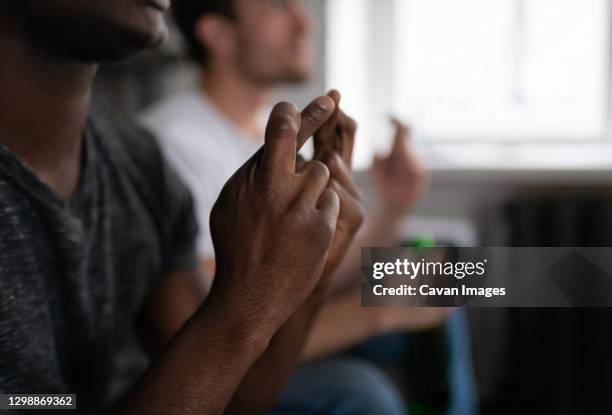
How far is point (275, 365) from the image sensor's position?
0.57 m

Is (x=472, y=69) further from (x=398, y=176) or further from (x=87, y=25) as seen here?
(x=87, y=25)

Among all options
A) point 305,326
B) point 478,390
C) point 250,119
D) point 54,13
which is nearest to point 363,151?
point 250,119

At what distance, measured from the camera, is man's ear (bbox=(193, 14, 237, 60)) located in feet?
3.97

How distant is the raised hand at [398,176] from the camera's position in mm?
963

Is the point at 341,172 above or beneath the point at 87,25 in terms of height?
beneath

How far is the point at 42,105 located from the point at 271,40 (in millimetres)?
796

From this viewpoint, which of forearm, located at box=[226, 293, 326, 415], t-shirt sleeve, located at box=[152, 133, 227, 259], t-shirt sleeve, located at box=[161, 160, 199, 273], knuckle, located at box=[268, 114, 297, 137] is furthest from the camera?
t-shirt sleeve, located at box=[152, 133, 227, 259]

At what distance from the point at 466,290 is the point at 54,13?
374 millimetres

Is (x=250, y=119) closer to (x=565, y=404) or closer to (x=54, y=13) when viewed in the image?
(x=54, y=13)

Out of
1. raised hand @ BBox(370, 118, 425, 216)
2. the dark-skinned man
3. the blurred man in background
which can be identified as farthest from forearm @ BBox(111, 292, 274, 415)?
raised hand @ BBox(370, 118, 425, 216)

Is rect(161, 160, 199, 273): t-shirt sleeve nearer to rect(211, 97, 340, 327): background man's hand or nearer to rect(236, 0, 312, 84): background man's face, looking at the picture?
rect(211, 97, 340, 327): background man's hand

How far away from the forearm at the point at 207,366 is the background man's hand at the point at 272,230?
1cm

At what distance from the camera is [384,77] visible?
185 cm

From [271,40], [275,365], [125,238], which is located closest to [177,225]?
[125,238]
